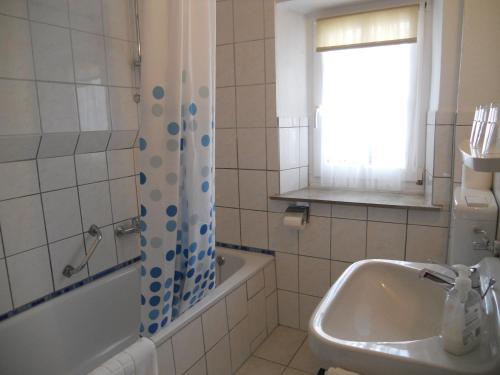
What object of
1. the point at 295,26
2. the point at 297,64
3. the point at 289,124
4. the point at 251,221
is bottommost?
the point at 251,221

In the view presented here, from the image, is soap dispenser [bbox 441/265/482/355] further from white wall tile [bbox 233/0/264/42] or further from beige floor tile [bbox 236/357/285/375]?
white wall tile [bbox 233/0/264/42]

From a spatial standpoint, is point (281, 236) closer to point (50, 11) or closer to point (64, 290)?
point (64, 290)

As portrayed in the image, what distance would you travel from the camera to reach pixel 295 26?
220 centimetres

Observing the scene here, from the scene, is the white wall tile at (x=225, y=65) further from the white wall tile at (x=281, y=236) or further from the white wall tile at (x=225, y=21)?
the white wall tile at (x=281, y=236)

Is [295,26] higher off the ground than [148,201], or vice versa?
[295,26]

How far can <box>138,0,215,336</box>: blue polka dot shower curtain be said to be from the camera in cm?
118

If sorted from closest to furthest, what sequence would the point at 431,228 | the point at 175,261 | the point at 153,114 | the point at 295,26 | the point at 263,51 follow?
the point at 153,114
the point at 175,261
the point at 431,228
the point at 263,51
the point at 295,26

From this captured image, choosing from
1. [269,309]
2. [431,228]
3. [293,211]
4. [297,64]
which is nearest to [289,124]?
[297,64]

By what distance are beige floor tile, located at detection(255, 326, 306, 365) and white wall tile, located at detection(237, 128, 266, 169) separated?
103cm

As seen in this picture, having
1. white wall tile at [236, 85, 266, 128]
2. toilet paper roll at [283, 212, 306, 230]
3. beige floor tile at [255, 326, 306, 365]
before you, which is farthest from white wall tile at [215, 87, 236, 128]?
beige floor tile at [255, 326, 306, 365]

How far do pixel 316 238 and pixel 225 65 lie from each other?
1144 millimetres

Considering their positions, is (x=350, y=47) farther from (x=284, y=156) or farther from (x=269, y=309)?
(x=269, y=309)

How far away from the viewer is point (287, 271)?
226 cm

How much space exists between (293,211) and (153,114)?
1133 millimetres
